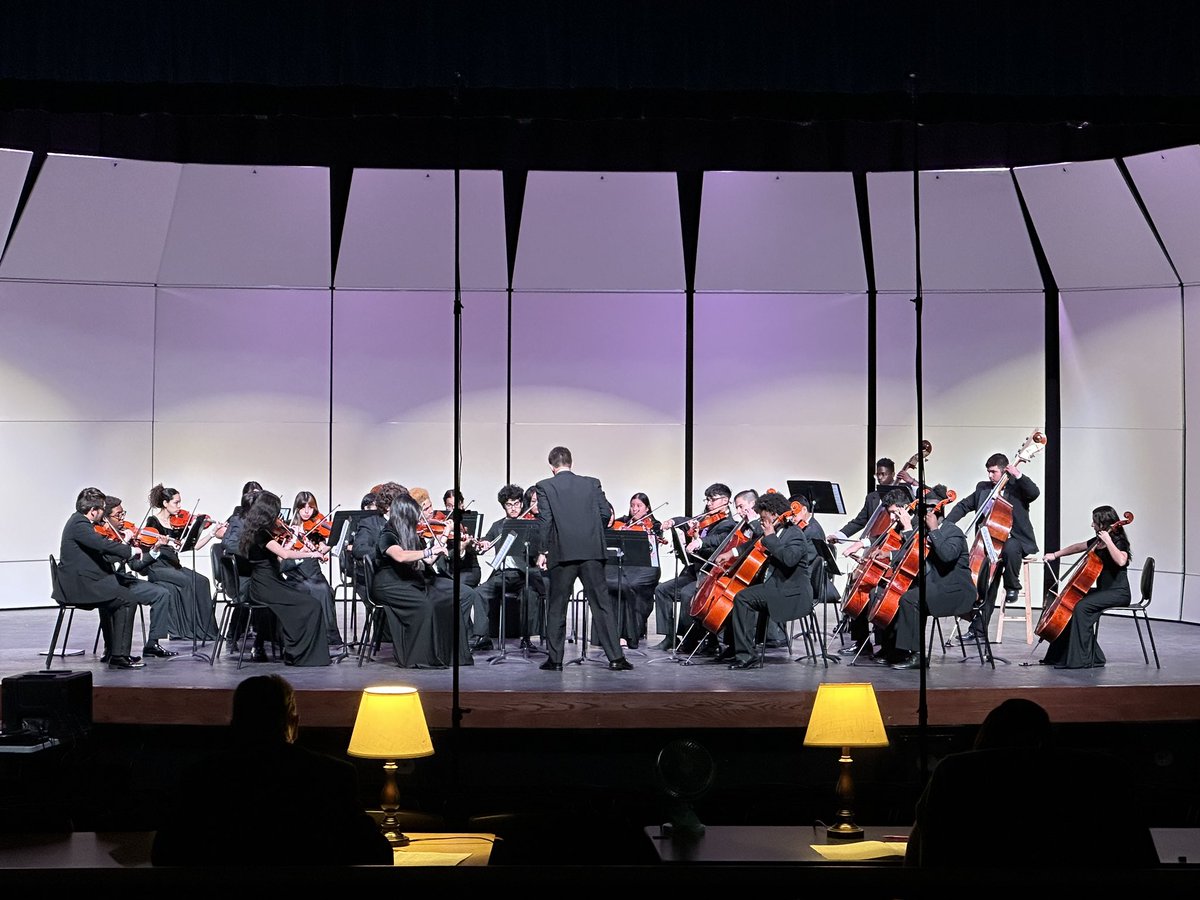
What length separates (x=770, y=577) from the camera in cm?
782

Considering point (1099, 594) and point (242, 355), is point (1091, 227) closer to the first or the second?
point (1099, 594)

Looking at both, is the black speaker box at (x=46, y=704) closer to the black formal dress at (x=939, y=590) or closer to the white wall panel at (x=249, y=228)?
the black formal dress at (x=939, y=590)

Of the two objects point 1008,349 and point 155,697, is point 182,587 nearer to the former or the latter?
point 155,697

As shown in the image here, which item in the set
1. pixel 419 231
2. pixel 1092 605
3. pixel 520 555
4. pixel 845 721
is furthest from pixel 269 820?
pixel 419 231

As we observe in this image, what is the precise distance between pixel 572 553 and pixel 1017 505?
4.23m

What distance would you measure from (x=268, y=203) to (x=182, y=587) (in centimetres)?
394

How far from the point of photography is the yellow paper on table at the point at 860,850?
12.5 ft

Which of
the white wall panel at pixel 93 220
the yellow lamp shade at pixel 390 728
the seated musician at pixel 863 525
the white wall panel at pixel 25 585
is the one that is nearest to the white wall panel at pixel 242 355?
the white wall panel at pixel 93 220

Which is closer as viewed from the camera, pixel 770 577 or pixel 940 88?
pixel 940 88

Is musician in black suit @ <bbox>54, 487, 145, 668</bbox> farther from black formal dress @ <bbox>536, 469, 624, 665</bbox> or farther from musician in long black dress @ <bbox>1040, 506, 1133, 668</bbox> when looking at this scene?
musician in long black dress @ <bbox>1040, 506, 1133, 668</bbox>

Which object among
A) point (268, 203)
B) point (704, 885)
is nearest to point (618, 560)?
point (268, 203)

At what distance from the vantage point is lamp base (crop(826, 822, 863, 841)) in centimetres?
408

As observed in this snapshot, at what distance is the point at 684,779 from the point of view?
4.07 metres

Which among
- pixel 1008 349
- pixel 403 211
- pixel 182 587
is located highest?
pixel 403 211
